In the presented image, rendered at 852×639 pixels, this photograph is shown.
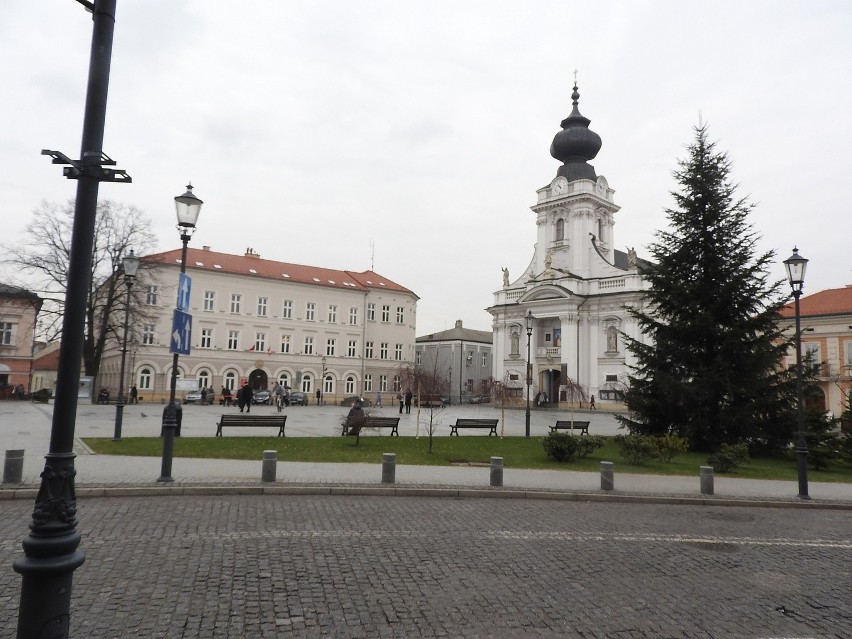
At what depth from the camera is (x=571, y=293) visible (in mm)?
61594

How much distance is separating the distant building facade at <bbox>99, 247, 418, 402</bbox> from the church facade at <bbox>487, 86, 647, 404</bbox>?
481 inches

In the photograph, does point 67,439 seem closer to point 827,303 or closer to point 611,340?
point 827,303

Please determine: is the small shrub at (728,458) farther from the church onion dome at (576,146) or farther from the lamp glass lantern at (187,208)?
the church onion dome at (576,146)

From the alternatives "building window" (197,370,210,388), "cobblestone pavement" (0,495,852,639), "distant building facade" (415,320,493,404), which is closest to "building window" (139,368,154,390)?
"building window" (197,370,210,388)

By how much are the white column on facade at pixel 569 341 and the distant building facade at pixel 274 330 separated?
17.5 metres

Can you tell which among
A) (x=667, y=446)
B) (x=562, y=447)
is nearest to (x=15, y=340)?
(x=562, y=447)

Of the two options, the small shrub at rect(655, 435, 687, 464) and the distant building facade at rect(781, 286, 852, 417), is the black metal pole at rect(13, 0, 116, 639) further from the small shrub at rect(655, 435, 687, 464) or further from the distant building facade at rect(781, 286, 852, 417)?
the distant building facade at rect(781, 286, 852, 417)

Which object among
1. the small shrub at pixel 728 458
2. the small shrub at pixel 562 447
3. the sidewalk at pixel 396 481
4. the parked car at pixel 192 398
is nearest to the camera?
the sidewalk at pixel 396 481

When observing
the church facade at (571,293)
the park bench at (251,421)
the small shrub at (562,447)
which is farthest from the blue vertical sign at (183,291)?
the church facade at (571,293)

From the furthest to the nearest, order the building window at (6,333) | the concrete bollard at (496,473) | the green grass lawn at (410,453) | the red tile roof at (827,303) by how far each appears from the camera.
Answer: the building window at (6,333), the red tile roof at (827,303), the green grass lawn at (410,453), the concrete bollard at (496,473)

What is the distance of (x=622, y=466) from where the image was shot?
57.0 ft

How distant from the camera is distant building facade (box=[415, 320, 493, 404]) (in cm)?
8388

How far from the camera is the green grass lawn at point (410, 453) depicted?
52.8ft

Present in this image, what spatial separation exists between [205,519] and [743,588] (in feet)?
23.7
